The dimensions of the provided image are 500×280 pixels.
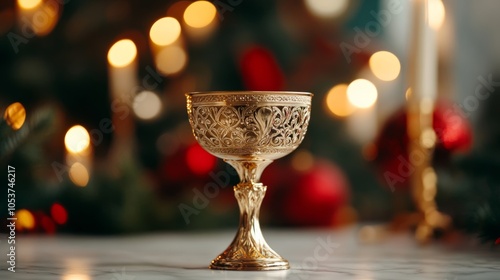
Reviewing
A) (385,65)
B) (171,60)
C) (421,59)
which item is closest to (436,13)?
(385,65)

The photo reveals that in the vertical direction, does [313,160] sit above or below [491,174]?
above

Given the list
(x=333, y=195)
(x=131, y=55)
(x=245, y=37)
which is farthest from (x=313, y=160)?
(x=131, y=55)

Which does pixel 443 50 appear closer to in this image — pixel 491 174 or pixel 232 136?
pixel 491 174

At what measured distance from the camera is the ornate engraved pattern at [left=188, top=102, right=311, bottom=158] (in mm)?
1425

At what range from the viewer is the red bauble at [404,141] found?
2088 mm

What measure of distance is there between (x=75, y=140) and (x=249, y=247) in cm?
85

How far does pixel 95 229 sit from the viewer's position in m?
2.16

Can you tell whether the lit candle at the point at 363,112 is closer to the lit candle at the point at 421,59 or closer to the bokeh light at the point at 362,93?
the bokeh light at the point at 362,93

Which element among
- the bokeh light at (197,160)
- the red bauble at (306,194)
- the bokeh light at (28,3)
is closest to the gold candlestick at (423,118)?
the red bauble at (306,194)

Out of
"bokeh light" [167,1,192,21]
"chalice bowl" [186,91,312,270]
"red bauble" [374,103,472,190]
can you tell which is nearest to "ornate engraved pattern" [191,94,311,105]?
"chalice bowl" [186,91,312,270]

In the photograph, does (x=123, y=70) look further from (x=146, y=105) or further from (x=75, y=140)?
(x=75, y=140)

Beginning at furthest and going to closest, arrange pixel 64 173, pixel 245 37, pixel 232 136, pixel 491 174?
pixel 245 37, pixel 64 173, pixel 491 174, pixel 232 136

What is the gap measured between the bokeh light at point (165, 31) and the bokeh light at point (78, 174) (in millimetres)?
375

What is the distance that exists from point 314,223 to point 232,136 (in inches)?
37.1
